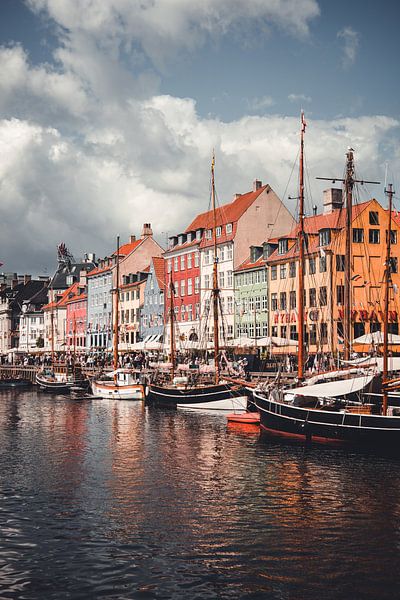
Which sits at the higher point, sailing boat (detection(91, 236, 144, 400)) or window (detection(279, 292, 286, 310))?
window (detection(279, 292, 286, 310))

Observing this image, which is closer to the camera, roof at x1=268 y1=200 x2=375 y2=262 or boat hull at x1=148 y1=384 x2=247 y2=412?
boat hull at x1=148 y1=384 x2=247 y2=412

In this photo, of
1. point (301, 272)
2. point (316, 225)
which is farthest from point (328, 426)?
point (316, 225)

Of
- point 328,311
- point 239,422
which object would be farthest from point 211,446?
point 328,311

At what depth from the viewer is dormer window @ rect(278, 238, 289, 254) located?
298ft

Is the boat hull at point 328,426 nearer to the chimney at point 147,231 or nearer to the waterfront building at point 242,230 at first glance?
the waterfront building at point 242,230

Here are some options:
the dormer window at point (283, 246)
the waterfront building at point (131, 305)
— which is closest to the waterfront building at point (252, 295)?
the dormer window at point (283, 246)

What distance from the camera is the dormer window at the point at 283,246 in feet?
298

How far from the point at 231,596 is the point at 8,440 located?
31366 millimetres

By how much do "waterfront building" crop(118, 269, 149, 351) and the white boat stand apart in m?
37.9

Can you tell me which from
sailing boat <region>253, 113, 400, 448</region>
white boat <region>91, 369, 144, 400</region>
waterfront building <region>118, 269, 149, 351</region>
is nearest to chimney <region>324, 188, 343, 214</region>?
white boat <region>91, 369, 144, 400</region>

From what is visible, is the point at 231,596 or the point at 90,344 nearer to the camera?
the point at 231,596

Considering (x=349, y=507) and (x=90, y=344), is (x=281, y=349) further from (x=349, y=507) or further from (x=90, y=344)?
(x=90, y=344)

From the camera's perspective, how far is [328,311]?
262 ft

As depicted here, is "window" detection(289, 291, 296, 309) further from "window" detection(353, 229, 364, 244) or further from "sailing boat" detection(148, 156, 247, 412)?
"sailing boat" detection(148, 156, 247, 412)
